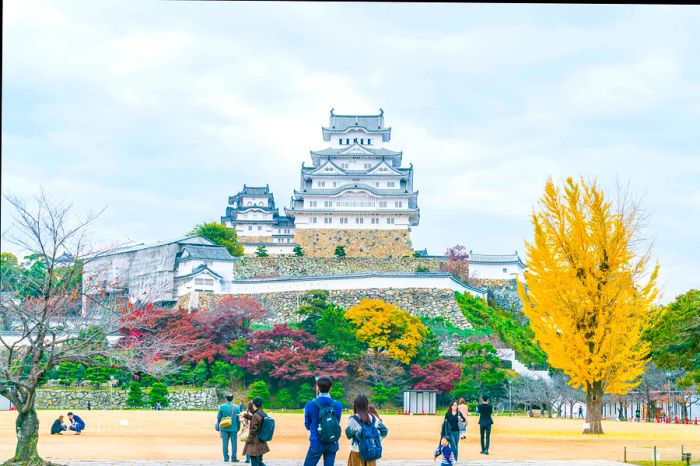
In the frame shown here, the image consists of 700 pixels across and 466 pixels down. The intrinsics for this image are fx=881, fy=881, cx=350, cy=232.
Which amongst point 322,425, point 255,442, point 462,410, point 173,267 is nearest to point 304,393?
point 173,267

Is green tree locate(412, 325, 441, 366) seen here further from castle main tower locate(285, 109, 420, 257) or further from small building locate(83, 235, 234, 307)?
castle main tower locate(285, 109, 420, 257)

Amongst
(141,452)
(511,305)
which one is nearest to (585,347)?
(141,452)

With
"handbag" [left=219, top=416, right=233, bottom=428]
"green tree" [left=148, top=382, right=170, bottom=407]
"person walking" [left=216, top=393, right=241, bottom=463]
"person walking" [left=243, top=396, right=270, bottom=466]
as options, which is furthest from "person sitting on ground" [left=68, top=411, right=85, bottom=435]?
"green tree" [left=148, top=382, right=170, bottom=407]

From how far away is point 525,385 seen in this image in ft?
115

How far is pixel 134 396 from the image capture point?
30953 mm

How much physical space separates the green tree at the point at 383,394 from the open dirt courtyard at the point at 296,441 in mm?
6562

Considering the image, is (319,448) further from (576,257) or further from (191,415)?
(191,415)

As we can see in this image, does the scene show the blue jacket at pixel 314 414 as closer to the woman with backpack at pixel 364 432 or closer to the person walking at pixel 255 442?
the woman with backpack at pixel 364 432

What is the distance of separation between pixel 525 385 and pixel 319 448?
28821mm

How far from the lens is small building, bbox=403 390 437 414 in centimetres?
3156

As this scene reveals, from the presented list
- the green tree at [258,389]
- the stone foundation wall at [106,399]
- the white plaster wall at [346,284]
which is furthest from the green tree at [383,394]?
the white plaster wall at [346,284]

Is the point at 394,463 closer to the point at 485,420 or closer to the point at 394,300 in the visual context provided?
the point at 485,420

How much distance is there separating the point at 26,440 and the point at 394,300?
3469 centimetres

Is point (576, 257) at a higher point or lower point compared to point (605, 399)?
higher
